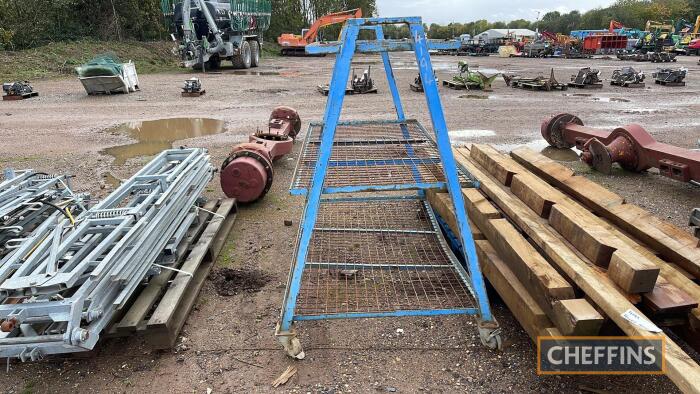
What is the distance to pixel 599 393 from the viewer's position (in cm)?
227

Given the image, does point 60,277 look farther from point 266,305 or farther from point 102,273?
point 266,305

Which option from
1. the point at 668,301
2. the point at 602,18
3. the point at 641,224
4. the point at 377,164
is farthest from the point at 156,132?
the point at 602,18

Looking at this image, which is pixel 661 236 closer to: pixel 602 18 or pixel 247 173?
pixel 247 173

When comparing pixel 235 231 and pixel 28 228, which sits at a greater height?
pixel 28 228

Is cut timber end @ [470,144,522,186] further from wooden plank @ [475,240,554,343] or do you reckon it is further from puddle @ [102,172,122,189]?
puddle @ [102,172,122,189]

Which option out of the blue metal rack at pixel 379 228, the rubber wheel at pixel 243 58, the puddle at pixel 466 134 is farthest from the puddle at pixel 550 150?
the rubber wheel at pixel 243 58

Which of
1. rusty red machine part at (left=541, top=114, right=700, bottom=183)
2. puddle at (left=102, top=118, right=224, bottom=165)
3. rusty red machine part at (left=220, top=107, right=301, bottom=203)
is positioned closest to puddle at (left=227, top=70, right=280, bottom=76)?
puddle at (left=102, top=118, right=224, bottom=165)

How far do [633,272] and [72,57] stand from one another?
23314 millimetres

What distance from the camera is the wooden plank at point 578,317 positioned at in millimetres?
1962

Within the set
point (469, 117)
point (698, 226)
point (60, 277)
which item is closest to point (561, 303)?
point (698, 226)

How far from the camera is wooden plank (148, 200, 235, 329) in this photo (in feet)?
8.50

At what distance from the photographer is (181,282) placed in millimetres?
3018

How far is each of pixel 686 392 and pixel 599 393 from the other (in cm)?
80

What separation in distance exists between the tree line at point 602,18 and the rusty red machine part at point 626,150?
46.8m
